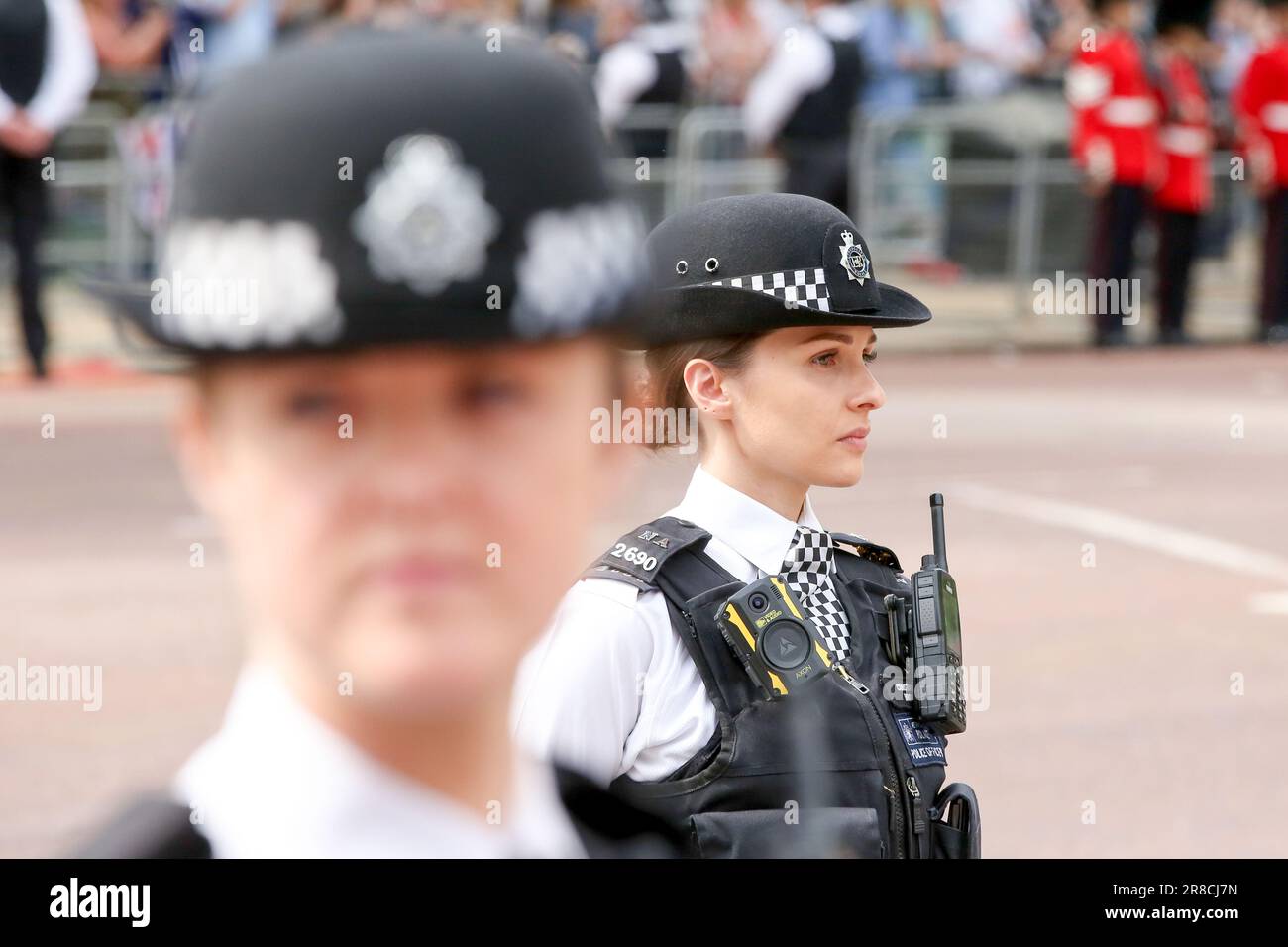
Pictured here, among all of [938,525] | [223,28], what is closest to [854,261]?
[938,525]

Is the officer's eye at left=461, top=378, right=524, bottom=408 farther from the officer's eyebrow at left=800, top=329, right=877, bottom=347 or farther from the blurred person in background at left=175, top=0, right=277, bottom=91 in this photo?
the blurred person in background at left=175, top=0, right=277, bottom=91

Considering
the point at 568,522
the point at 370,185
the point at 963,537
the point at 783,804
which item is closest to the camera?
the point at 370,185

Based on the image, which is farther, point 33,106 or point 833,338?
point 33,106

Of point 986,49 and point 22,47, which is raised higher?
point 986,49

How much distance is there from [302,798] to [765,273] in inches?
74.6

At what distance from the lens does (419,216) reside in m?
1.15

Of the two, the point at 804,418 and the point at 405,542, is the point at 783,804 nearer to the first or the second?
the point at 804,418

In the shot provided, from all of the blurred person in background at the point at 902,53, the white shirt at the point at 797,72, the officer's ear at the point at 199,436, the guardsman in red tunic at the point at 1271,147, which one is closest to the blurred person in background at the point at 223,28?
the white shirt at the point at 797,72

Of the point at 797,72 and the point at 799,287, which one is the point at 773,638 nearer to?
the point at 799,287

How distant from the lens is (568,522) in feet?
4.11

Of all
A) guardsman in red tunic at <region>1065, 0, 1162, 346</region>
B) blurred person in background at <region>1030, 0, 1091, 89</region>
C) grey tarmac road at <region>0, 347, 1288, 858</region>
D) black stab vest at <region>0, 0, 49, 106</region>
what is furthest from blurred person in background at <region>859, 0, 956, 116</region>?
black stab vest at <region>0, 0, 49, 106</region>

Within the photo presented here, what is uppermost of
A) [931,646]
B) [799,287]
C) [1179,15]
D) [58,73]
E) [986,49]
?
[1179,15]
